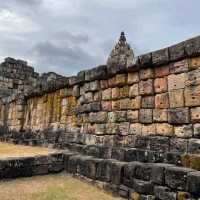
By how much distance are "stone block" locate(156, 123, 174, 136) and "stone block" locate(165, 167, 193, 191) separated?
1576mm

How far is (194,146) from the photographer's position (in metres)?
6.34

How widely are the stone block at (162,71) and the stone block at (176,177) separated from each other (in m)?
2.67

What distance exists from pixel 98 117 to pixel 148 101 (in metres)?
2.12

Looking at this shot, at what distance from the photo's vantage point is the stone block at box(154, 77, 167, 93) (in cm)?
743

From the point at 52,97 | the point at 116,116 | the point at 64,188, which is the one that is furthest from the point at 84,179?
the point at 52,97

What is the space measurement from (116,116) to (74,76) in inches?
111

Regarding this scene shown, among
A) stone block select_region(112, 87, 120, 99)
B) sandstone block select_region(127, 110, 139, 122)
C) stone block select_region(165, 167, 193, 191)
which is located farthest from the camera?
stone block select_region(112, 87, 120, 99)

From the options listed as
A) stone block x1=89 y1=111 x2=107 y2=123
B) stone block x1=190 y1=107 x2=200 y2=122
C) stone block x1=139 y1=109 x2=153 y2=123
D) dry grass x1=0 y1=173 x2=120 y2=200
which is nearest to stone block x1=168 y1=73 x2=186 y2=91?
stone block x1=190 y1=107 x2=200 y2=122

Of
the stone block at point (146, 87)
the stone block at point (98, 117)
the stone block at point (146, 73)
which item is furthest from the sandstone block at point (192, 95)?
the stone block at point (98, 117)

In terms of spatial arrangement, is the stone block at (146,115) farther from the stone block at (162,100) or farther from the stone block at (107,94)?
the stone block at (107,94)

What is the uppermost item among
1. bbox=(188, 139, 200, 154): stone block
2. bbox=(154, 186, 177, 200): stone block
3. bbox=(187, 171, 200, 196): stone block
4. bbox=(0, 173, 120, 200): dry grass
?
bbox=(188, 139, 200, 154): stone block

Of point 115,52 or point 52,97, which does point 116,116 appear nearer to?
point 52,97

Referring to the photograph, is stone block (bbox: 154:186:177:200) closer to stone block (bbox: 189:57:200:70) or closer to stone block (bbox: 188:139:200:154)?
stone block (bbox: 188:139:200:154)

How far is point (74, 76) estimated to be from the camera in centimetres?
1084
